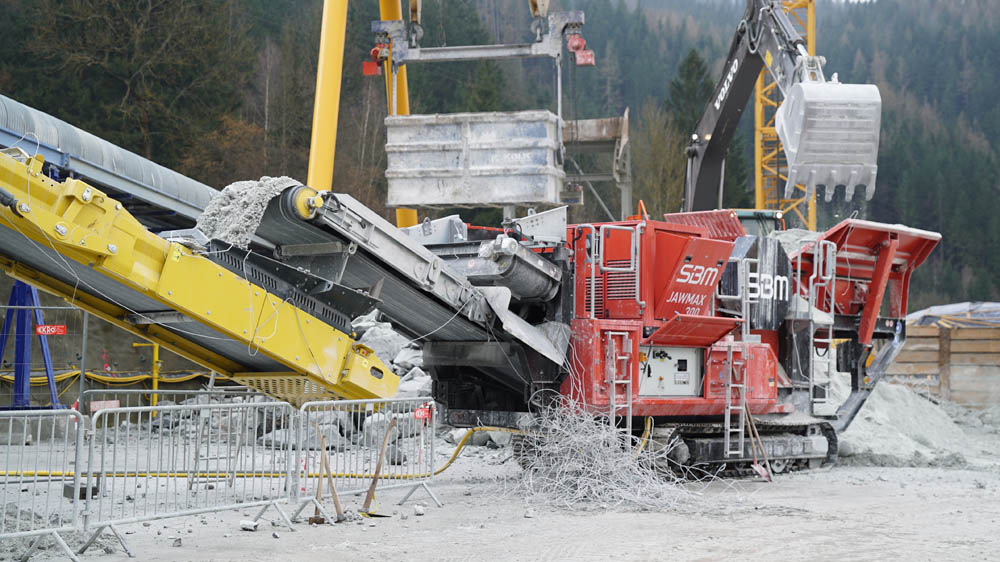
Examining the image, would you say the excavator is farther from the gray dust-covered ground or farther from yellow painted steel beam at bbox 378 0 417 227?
yellow painted steel beam at bbox 378 0 417 227

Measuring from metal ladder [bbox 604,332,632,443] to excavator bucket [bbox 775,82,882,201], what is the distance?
3.06 meters

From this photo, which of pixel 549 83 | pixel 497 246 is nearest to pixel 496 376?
pixel 497 246

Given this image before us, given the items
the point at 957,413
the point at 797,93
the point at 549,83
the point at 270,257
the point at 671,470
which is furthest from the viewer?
the point at 549,83

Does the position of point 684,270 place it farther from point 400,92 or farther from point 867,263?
point 400,92

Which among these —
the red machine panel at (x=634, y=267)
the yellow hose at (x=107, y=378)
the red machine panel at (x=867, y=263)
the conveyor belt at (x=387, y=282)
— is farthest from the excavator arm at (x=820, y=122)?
the yellow hose at (x=107, y=378)

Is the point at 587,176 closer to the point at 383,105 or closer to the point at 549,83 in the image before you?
the point at 383,105

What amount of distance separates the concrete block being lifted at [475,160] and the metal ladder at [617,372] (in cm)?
218

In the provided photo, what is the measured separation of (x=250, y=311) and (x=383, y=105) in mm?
30895

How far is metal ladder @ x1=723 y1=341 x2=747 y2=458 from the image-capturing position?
36.9ft

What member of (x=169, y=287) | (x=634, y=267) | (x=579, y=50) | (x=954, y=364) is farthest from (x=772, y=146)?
(x=169, y=287)

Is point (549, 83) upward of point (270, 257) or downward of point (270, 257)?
→ upward

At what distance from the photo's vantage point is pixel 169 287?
7715mm

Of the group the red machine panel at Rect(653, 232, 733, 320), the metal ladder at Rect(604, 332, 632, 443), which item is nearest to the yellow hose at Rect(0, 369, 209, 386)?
the metal ladder at Rect(604, 332, 632, 443)

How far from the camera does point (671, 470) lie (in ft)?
37.1
